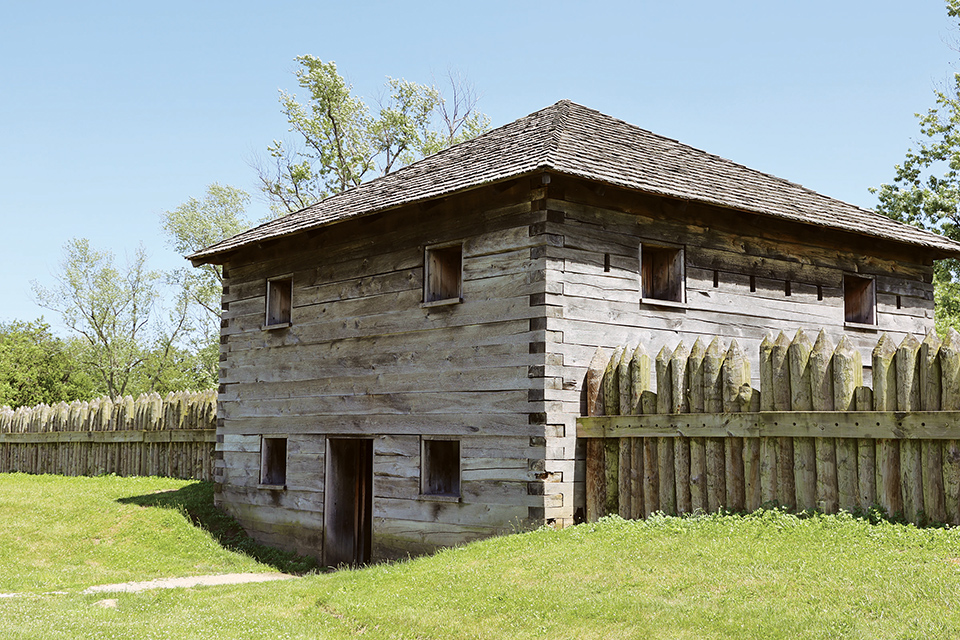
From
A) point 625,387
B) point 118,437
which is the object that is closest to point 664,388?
point 625,387

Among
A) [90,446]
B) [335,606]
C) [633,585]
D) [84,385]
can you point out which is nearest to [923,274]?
[633,585]

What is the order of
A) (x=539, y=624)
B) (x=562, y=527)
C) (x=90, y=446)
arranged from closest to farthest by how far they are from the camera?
(x=539, y=624), (x=562, y=527), (x=90, y=446)

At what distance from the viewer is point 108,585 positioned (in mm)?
12836

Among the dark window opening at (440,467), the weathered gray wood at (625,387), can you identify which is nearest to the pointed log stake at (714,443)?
the weathered gray wood at (625,387)

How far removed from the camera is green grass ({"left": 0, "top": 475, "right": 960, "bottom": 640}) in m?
7.07

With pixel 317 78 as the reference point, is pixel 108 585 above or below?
below

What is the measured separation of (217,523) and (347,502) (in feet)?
9.71

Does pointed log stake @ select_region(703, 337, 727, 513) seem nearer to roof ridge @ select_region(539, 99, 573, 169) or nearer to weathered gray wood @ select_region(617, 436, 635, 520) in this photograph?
weathered gray wood @ select_region(617, 436, 635, 520)

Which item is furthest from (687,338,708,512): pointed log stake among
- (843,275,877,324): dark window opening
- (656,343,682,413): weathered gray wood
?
(843,275,877,324): dark window opening

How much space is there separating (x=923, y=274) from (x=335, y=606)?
12.7 meters

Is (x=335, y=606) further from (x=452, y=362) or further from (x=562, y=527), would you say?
(x=452, y=362)

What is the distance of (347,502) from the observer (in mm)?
15742

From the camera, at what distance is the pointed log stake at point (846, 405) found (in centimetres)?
930

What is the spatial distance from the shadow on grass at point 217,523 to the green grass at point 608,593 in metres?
3.28
